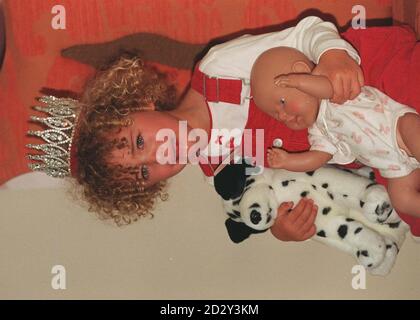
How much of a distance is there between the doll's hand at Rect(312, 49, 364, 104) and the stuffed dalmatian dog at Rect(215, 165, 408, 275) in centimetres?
18

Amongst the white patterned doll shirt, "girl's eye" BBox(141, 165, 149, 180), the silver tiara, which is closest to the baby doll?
the white patterned doll shirt

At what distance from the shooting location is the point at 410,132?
0.96m

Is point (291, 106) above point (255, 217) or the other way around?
above

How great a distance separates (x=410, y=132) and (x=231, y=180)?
Result: 13.3 inches

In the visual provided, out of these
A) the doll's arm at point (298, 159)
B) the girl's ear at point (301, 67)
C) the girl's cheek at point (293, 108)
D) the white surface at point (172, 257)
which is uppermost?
the girl's ear at point (301, 67)

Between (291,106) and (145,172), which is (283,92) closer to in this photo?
(291,106)

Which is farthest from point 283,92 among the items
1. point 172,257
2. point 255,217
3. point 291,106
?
point 172,257

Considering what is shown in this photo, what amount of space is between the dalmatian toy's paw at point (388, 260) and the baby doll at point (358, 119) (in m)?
0.10

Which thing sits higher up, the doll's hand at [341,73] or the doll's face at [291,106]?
the doll's hand at [341,73]

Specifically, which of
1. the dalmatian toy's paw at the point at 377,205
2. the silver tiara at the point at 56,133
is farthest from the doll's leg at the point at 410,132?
the silver tiara at the point at 56,133

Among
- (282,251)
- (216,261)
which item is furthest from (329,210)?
(216,261)

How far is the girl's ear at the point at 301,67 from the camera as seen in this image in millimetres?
972

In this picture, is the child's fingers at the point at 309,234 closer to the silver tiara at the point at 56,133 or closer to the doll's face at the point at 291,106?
the doll's face at the point at 291,106

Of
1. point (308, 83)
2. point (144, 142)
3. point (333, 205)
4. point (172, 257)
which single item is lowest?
point (172, 257)
